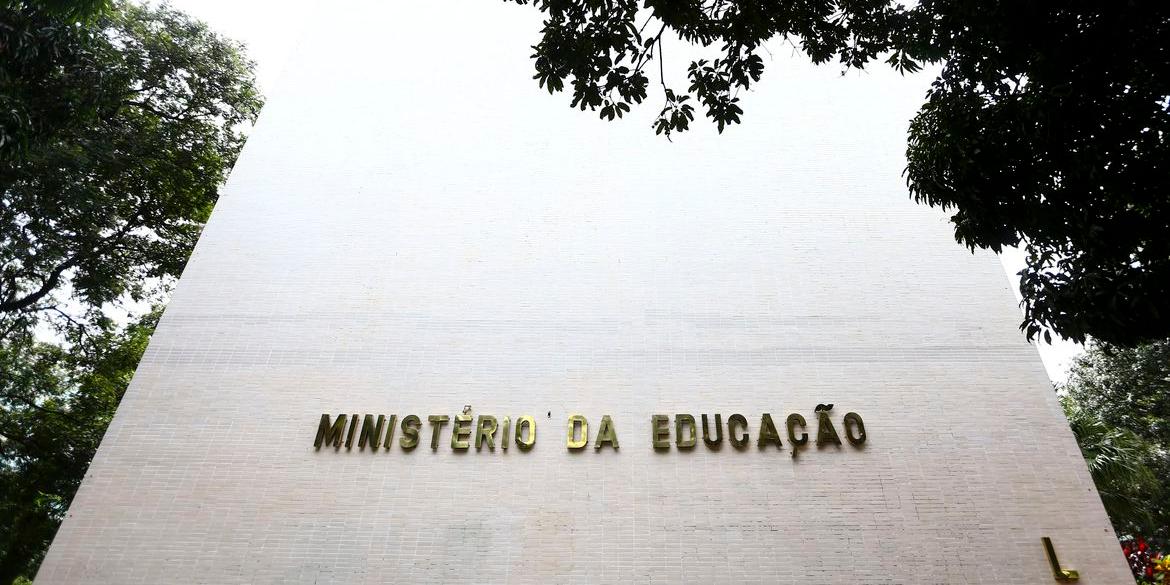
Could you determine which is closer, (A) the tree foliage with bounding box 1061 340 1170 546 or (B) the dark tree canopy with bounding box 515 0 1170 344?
(B) the dark tree canopy with bounding box 515 0 1170 344

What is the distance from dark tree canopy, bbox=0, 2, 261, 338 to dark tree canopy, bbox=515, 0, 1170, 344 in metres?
8.00

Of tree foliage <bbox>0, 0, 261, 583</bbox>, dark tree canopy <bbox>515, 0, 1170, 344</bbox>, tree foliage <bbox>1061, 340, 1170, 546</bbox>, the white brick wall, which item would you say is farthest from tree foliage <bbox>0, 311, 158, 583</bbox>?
tree foliage <bbox>1061, 340, 1170, 546</bbox>

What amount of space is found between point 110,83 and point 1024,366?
13619mm

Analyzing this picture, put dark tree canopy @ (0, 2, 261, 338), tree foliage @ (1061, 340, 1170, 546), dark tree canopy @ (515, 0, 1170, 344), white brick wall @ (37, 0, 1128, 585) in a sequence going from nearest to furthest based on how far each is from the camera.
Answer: dark tree canopy @ (515, 0, 1170, 344) < white brick wall @ (37, 0, 1128, 585) < dark tree canopy @ (0, 2, 261, 338) < tree foliage @ (1061, 340, 1170, 546)

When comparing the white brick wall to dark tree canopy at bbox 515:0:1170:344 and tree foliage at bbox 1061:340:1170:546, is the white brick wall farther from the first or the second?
tree foliage at bbox 1061:340:1170:546

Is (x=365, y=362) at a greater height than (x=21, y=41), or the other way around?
(x=21, y=41)

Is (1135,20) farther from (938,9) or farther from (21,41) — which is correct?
(21,41)

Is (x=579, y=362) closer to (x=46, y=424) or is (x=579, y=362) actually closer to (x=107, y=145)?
(x=107, y=145)

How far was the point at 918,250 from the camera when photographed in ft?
27.8

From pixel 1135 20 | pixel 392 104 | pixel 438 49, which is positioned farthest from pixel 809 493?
pixel 438 49

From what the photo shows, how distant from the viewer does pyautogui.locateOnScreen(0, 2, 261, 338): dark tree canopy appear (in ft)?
30.7

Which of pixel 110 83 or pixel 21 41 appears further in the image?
pixel 110 83

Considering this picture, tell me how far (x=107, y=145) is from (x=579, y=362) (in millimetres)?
9654

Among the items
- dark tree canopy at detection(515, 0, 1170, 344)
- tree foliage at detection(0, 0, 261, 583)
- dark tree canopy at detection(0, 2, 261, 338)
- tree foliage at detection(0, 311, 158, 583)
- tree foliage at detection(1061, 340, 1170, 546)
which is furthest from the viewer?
tree foliage at detection(1061, 340, 1170, 546)
